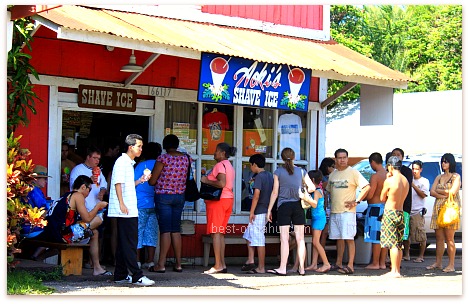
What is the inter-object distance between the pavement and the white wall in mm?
13250

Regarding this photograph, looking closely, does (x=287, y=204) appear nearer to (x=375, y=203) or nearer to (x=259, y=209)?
(x=259, y=209)

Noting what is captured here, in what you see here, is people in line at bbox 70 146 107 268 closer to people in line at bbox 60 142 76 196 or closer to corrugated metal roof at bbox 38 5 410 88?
people in line at bbox 60 142 76 196

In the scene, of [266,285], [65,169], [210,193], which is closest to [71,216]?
[65,169]

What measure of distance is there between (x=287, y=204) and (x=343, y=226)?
107cm

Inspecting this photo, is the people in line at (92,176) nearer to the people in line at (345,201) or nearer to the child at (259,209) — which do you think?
the child at (259,209)

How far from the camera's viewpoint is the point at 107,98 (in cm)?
1153

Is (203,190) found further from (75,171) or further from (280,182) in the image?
(75,171)

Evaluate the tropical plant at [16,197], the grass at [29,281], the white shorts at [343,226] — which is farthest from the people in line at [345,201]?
the tropical plant at [16,197]

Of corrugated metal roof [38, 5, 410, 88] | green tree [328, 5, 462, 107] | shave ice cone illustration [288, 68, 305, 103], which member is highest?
green tree [328, 5, 462, 107]

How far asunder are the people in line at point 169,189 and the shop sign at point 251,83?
3.07ft

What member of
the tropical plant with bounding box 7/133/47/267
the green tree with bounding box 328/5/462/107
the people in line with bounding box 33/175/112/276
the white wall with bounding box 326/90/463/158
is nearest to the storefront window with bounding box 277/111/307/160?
the people in line with bounding box 33/175/112/276

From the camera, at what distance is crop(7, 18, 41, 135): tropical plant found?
31.7 feet

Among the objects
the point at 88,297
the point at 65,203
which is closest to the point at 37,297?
the point at 88,297

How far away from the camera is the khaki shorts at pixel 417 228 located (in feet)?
45.6
